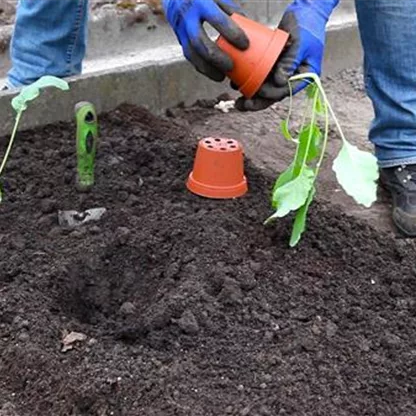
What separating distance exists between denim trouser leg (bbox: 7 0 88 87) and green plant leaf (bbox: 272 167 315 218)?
42.2 inches

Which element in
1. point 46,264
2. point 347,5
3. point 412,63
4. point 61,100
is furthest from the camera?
point 347,5

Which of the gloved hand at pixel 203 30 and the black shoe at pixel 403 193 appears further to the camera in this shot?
the black shoe at pixel 403 193

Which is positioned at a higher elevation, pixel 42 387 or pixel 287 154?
pixel 42 387

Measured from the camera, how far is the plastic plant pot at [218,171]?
2.36 metres

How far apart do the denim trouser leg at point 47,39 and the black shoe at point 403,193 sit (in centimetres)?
92

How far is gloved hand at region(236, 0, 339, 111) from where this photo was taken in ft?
7.29

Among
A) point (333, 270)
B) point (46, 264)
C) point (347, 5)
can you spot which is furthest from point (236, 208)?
point (347, 5)

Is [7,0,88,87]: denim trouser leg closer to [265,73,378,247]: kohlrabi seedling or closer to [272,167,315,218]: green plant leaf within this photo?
[265,73,378,247]: kohlrabi seedling

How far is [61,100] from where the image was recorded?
279cm

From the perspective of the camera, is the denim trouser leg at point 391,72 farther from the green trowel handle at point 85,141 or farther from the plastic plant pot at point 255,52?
the green trowel handle at point 85,141

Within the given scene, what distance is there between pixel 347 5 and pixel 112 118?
1.48 meters

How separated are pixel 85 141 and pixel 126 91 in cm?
65

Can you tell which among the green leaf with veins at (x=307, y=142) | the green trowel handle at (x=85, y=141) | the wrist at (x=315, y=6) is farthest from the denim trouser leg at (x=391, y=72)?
the green trowel handle at (x=85, y=141)

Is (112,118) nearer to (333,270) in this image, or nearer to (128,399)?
(333,270)
